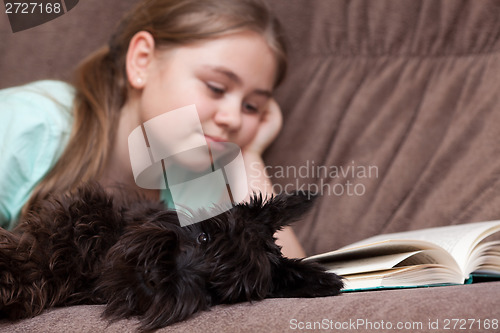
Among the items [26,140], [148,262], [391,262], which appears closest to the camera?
[148,262]

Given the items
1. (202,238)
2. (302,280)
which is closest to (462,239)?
(302,280)

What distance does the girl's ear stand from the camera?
130 cm

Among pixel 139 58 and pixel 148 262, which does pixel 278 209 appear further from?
pixel 139 58

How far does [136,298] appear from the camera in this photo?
591 millimetres

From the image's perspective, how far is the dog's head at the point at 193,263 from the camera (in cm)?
58

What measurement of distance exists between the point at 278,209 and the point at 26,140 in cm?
76

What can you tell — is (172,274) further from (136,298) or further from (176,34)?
(176,34)

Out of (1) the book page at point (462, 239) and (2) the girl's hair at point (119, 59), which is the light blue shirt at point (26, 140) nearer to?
(2) the girl's hair at point (119, 59)

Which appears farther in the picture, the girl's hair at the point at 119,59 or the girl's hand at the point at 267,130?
the girl's hand at the point at 267,130

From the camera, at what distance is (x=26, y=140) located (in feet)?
3.83

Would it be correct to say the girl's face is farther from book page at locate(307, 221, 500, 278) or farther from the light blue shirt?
book page at locate(307, 221, 500, 278)
